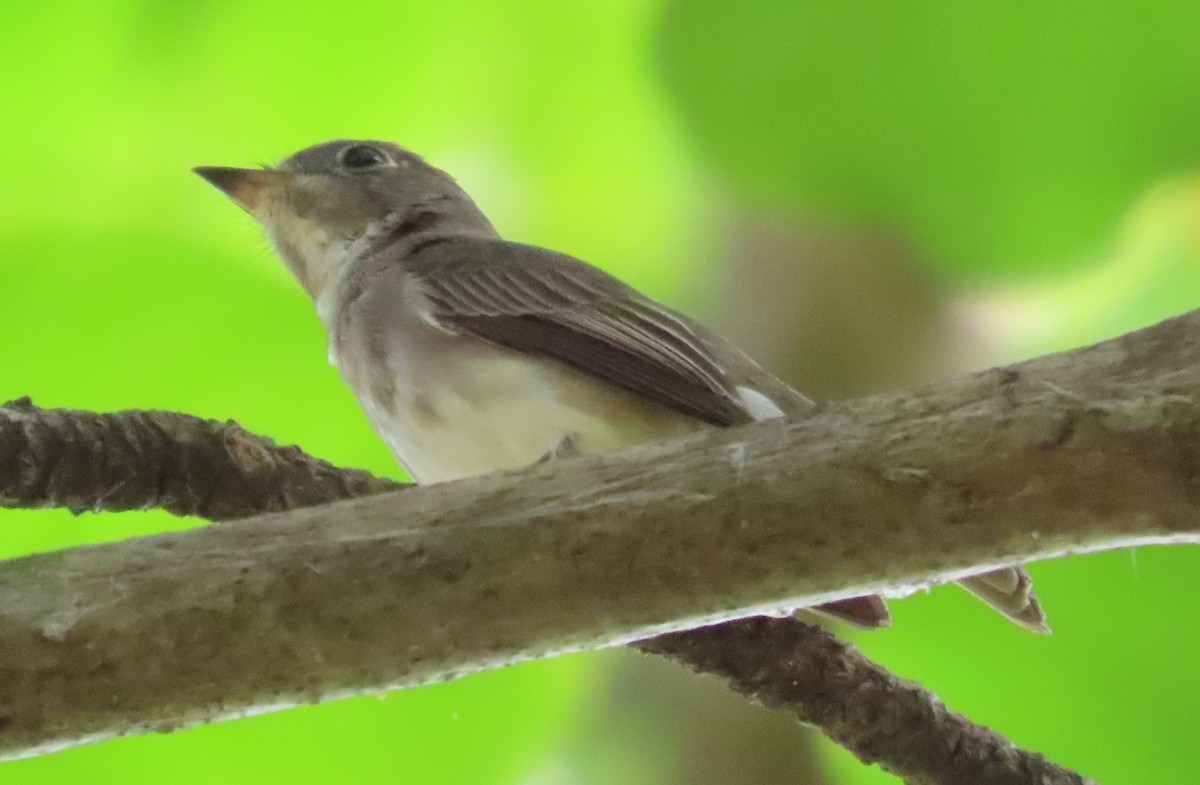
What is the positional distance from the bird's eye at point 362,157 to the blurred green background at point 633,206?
95 mm

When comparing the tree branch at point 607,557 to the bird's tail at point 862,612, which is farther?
the bird's tail at point 862,612

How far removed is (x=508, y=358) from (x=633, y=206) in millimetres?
308

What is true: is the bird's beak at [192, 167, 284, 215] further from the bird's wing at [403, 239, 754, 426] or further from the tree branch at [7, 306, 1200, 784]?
the tree branch at [7, 306, 1200, 784]

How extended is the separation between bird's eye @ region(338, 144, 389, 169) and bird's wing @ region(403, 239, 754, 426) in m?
0.20

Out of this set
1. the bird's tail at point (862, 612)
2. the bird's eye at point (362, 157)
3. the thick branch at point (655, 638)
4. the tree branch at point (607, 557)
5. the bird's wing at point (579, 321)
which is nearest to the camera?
the tree branch at point (607, 557)

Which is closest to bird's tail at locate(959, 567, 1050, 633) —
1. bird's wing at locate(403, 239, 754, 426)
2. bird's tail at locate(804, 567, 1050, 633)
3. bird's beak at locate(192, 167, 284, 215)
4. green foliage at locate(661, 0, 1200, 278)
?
bird's tail at locate(804, 567, 1050, 633)

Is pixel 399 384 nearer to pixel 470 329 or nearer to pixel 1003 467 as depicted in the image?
pixel 470 329

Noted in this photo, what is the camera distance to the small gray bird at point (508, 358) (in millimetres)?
1053

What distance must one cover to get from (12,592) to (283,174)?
899 mm

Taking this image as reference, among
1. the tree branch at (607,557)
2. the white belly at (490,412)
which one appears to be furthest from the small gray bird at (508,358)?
the tree branch at (607,557)

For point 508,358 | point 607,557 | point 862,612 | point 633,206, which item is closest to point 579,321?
point 508,358

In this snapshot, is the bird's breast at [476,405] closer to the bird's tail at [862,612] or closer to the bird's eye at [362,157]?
the bird's tail at [862,612]

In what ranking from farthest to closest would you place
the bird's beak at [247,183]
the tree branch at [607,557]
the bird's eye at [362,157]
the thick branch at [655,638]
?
the bird's eye at [362,157]
the bird's beak at [247,183]
the thick branch at [655,638]
the tree branch at [607,557]

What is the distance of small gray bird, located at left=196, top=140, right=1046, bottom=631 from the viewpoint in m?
1.05
